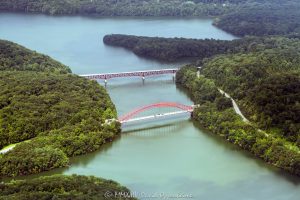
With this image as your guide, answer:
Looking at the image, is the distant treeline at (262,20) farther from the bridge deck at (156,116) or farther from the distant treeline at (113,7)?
the bridge deck at (156,116)

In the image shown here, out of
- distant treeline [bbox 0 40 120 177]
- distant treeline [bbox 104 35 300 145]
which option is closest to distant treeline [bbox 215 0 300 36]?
distant treeline [bbox 104 35 300 145]

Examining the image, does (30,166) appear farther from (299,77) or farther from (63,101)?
(299,77)

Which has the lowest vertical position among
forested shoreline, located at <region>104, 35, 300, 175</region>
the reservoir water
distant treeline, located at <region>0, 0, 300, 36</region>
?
the reservoir water

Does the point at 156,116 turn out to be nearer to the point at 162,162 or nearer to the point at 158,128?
the point at 158,128

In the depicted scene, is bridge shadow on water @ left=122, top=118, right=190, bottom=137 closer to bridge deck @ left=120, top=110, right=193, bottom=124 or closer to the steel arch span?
bridge deck @ left=120, top=110, right=193, bottom=124

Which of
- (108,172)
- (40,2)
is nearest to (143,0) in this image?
(40,2)

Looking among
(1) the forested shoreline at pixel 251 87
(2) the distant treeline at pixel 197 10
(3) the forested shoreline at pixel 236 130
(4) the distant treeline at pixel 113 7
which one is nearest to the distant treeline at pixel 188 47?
(1) the forested shoreline at pixel 251 87
